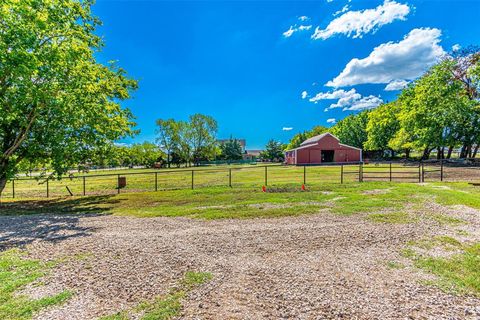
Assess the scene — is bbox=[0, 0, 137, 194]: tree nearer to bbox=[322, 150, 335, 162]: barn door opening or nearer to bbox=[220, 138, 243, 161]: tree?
bbox=[322, 150, 335, 162]: barn door opening

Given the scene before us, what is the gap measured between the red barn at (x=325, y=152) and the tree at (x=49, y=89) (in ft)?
116

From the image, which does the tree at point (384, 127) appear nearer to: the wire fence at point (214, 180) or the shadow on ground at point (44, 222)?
the wire fence at point (214, 180)

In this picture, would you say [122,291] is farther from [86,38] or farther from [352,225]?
[86,38]

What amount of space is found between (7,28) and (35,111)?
3229mm

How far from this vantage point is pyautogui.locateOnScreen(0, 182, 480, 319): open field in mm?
3164

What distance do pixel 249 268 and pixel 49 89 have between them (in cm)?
1074

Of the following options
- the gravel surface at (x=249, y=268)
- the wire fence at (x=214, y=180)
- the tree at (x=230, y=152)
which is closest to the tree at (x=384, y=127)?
the wire fence at (x=214, y=180)

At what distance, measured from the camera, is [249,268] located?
4.29 m

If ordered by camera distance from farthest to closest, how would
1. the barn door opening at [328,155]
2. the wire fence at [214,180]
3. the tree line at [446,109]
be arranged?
the barn door opening at [328,155], the tree line at [446,109], the wire fence at [214,180]

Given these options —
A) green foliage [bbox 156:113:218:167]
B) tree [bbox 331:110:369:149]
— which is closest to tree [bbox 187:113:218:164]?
green foliage [bbox 156:113:218:167]

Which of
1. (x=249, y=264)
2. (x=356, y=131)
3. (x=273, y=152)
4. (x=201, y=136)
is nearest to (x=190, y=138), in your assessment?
(x=201, y=136)

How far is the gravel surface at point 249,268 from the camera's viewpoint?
10.3ft

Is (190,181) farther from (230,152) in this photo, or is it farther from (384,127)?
(230,152)

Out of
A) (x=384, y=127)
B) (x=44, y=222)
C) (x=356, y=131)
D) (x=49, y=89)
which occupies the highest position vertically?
(x=356, y=131)
